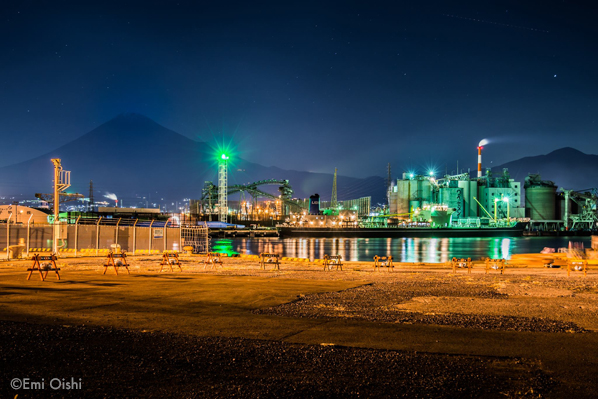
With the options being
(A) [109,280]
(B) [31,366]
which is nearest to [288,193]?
(A) [109,280]

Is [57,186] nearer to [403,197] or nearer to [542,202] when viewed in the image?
[403,197]

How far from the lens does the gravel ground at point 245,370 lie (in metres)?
5.06

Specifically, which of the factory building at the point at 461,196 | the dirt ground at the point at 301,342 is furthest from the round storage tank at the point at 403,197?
the dirt ground at the point at 301,342

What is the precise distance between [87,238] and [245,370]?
91.2 feet

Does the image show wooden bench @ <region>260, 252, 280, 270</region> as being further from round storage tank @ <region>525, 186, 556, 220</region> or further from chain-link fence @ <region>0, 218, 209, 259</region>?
round storage tank @ <region>525, 186, 556, 220</region>

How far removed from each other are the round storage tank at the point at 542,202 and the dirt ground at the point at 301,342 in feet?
573

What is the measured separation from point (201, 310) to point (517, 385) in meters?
6.76

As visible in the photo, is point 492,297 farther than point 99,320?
Yes

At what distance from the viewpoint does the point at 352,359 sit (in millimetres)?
6246

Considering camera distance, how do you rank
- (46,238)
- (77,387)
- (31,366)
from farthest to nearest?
(46,238), (31,366), (77,387)

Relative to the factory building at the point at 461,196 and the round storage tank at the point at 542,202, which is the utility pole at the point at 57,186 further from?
the round storage tank at the point at 542,202

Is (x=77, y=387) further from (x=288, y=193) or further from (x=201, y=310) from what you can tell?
(x=288, y=193)

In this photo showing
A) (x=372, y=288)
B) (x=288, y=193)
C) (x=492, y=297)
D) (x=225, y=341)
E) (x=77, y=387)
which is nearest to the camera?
(x=77, y=387)

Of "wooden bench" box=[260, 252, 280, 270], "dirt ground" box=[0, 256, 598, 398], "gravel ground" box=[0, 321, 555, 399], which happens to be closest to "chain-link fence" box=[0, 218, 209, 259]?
"wooden bench" box=[260, 252, 280, 270]
